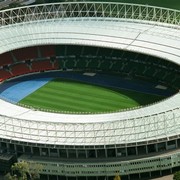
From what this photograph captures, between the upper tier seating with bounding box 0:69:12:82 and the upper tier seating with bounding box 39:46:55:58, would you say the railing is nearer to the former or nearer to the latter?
the upper tier seating with bounding box 39:46:55:58

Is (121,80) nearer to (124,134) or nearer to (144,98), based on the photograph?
(144,98)

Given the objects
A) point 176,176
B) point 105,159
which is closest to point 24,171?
point 105,159

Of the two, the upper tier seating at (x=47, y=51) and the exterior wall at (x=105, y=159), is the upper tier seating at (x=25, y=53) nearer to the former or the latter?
the upper tier seating at (x=47, y=51)

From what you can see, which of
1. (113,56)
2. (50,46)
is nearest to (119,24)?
(113,56)

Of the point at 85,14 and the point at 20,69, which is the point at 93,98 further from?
the point at 85,14

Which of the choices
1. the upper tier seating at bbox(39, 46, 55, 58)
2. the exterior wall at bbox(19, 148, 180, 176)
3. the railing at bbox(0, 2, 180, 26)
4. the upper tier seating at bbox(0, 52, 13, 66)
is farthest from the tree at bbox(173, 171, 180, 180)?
the upper tier seating at bbox(0, 52, 13, 66)

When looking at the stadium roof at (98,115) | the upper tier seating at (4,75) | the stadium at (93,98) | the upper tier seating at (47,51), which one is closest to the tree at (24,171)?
the stadium at (93,98)
